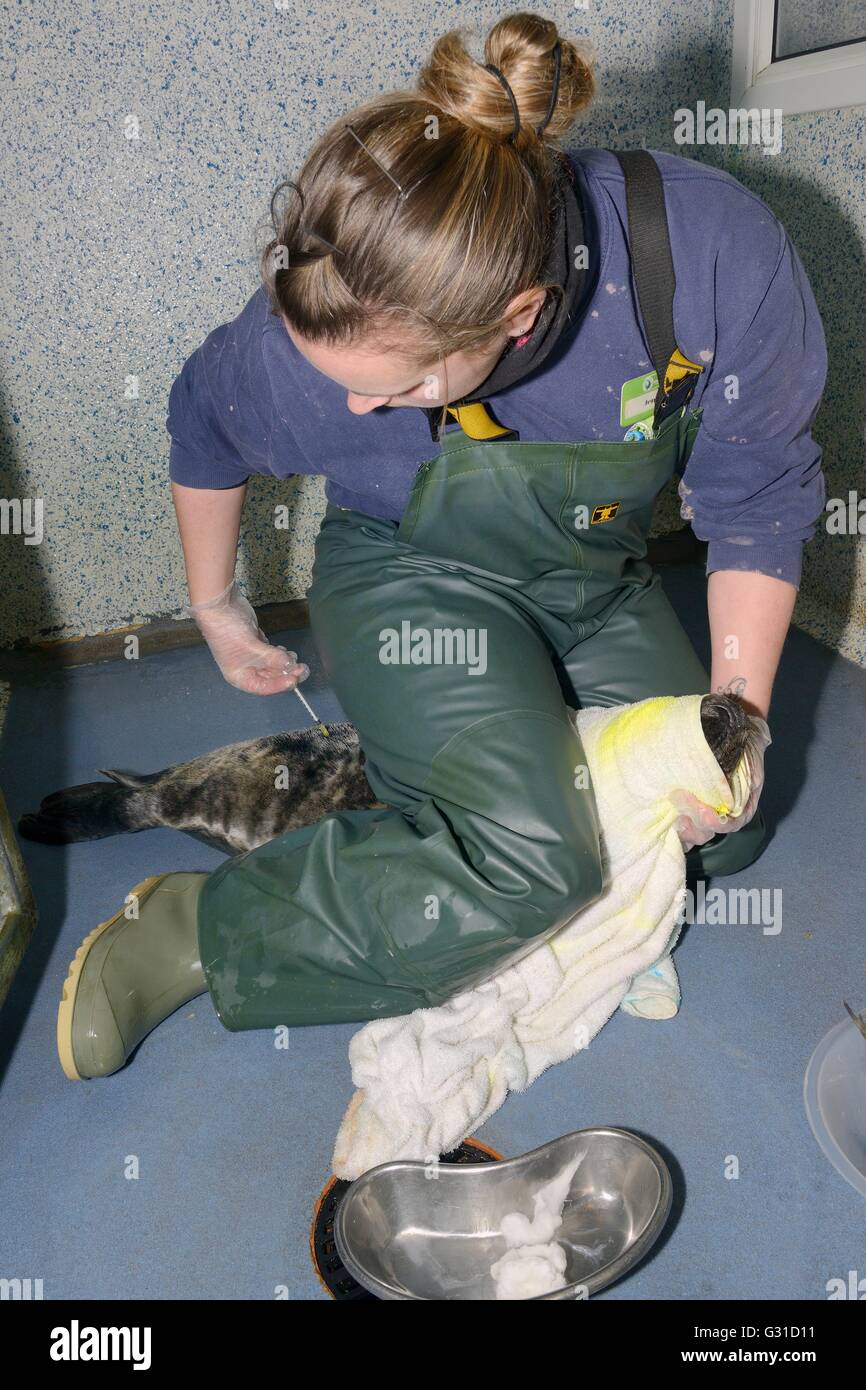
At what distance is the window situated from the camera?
145 centimetres

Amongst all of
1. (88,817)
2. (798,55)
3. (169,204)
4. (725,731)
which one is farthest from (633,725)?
(798,55)

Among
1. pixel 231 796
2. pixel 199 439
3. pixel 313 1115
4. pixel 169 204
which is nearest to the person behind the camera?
pixel 313 1115

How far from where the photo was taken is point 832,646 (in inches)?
65.8

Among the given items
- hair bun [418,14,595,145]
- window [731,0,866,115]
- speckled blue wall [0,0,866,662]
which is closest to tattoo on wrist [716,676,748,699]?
hair bun [418,14,595,145]

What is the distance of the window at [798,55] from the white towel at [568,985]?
3.41ft

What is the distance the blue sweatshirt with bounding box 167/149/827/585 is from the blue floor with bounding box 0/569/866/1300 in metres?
0.41

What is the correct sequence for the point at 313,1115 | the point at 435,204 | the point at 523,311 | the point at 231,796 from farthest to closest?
the point at 231,796 < the point at 313,1115 < the point at 523,311 < the point at 435,204

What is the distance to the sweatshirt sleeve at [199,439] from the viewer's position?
1.12 meters

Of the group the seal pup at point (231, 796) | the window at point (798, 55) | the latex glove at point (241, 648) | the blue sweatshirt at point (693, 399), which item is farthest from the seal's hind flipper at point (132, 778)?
the window at point (798, 55)

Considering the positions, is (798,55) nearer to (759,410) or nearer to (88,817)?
(759,410)

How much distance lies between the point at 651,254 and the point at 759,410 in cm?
19

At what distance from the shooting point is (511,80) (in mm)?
791

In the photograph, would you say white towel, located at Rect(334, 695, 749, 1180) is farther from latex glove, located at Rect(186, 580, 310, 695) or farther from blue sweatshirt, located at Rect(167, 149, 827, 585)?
latex glove, located at Rect(186, 580, 310, 695)

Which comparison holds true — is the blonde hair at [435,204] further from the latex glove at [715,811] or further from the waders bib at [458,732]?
the latex glove at [715,811]
